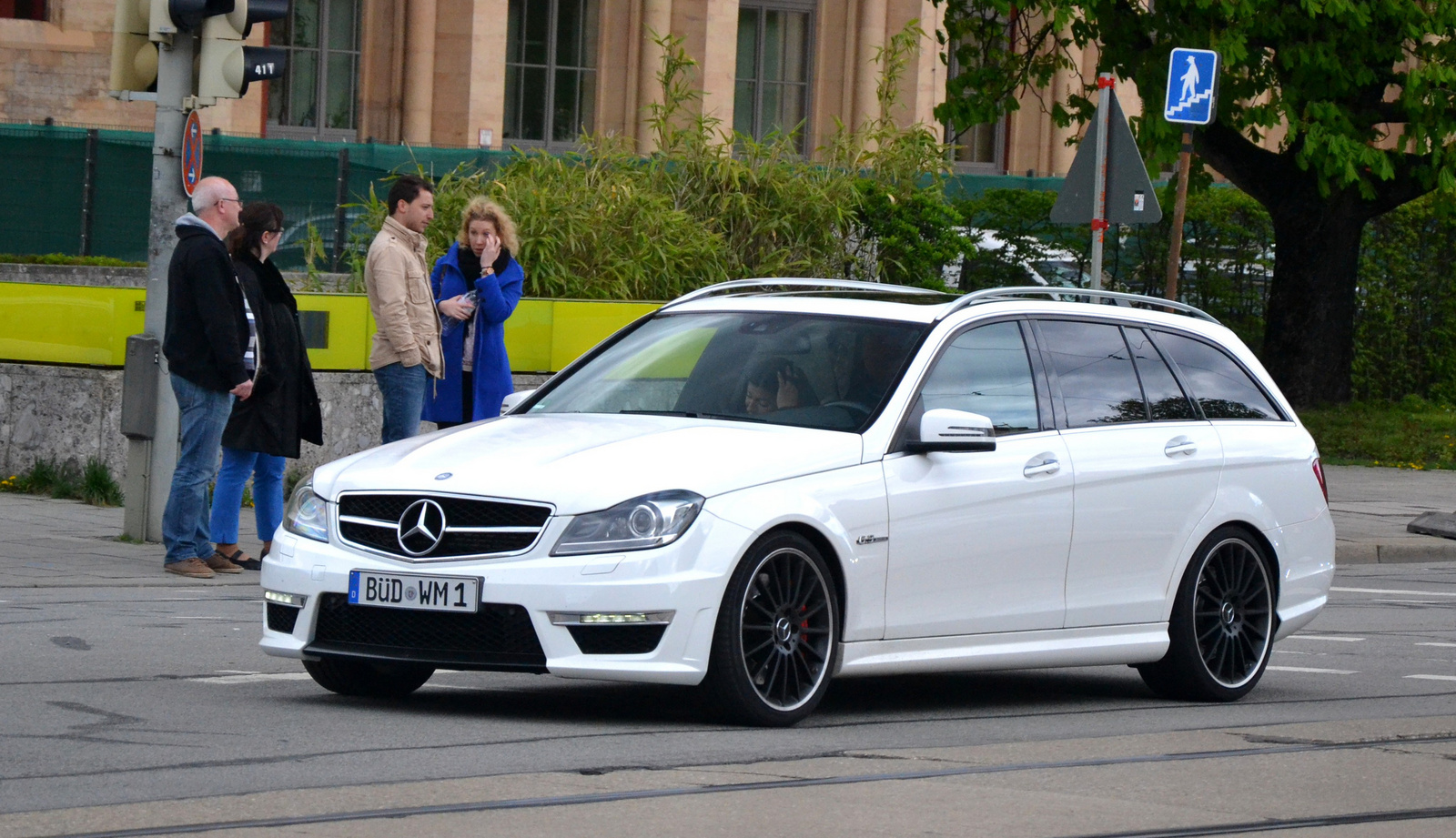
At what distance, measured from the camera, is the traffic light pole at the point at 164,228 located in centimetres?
1280

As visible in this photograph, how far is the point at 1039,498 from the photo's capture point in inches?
327

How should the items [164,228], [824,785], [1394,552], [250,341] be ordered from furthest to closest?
[1394,552], [164,228], [250,341], [824,785]

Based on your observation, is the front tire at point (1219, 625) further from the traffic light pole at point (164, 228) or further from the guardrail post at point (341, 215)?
the guardrail post at point (341, 215)

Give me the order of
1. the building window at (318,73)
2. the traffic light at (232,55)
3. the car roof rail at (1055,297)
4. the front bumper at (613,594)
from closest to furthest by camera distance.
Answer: the front bumper at (613,594)
the car roof rail at (1055,297)
the traffic light at (232,55)
the building window at (318,73)

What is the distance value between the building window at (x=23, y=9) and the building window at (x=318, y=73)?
4.90 metres

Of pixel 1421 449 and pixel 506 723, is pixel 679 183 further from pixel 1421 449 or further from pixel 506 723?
pixel 506 723

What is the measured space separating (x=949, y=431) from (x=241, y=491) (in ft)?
17.6

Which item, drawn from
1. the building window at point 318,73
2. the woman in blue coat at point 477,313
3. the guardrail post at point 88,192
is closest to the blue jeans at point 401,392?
the woman in blue coat at point 477,313

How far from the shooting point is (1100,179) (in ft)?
53.9

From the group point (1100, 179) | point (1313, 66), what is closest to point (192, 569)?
point (1100, 179)

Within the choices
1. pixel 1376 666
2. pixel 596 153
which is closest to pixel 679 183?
pixel 596 153

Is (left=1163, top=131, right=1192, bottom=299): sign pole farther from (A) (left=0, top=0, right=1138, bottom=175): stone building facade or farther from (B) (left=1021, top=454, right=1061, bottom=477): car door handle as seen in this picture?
(A) (left=0, top=0, right=1138, bottom=175): stone building facade

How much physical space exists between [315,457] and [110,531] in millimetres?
2573

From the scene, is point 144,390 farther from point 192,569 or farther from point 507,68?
point 507,68
